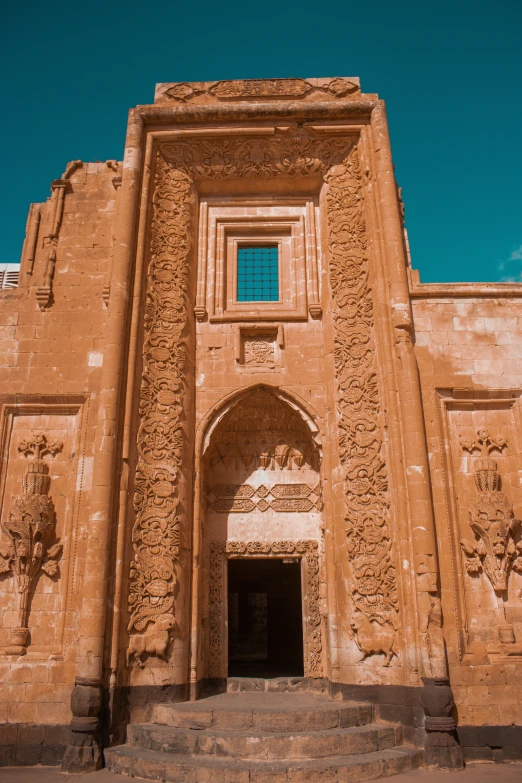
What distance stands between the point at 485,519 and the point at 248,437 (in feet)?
15.0

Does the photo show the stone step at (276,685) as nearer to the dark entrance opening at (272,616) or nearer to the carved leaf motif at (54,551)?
the dark entrance opening at (272,616)

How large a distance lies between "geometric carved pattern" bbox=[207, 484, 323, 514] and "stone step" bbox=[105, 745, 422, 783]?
4.32 metres

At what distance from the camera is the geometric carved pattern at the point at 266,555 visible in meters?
10.4

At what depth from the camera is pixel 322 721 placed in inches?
323

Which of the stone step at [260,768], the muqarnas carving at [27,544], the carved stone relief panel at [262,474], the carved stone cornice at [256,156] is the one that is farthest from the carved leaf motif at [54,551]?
the carved stone cornice at [256,156]

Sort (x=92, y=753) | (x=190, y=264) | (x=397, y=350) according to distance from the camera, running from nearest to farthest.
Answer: (x=92, y=753) < (x=397, y=350) < (x=190, y=264)

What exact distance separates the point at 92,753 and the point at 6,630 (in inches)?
91.9

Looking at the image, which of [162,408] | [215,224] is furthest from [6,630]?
[215,224]

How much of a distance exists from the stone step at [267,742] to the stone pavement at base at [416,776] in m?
0.55

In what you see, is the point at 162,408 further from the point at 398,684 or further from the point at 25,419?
the point at 398,684

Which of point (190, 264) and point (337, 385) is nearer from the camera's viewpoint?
point (337, 385)

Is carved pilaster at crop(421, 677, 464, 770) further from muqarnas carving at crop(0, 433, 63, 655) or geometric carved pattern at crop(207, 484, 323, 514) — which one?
muqarnas carving at crop(0, 433, 63, 655)

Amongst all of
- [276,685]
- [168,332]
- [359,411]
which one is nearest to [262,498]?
[359,411]

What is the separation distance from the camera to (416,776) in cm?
757
